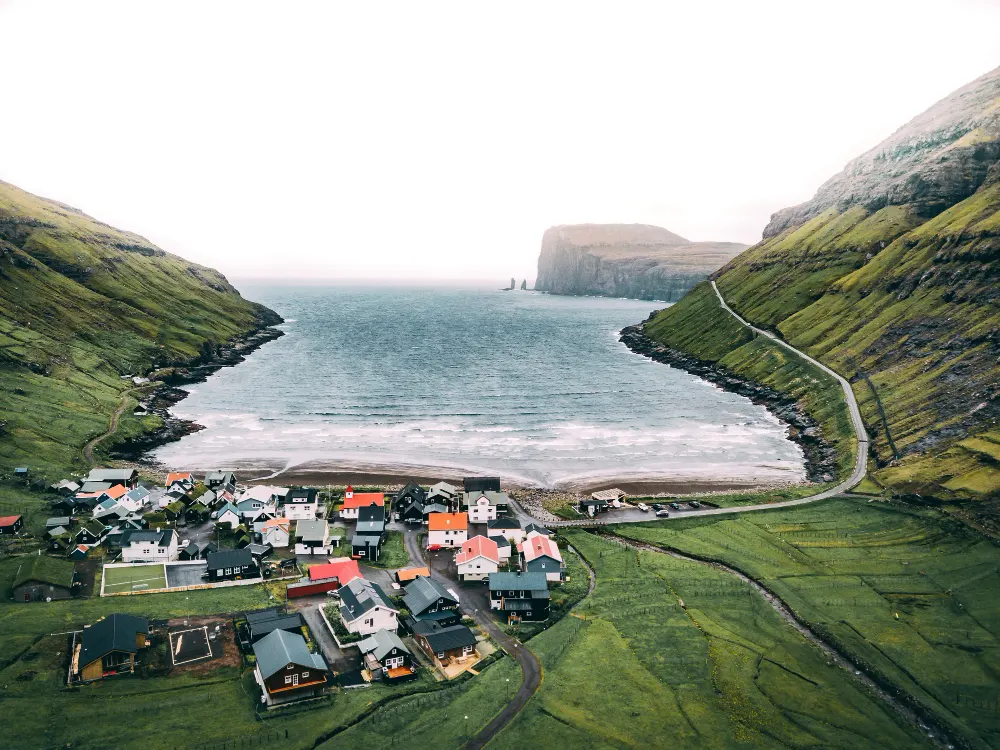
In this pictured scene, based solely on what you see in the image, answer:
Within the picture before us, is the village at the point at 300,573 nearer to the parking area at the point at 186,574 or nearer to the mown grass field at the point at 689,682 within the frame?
the parking area at the point at 186,574

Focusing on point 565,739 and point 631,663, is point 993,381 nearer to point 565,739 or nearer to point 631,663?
point 631,663

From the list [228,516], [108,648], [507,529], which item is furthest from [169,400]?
[108,648]

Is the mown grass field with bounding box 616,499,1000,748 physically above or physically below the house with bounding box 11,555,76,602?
above

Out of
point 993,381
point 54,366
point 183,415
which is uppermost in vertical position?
point 993,381

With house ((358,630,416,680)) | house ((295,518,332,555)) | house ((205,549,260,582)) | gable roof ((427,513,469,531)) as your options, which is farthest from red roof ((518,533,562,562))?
house ((205,549,260,582))

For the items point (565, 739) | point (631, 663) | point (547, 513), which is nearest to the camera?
point (565, 739)

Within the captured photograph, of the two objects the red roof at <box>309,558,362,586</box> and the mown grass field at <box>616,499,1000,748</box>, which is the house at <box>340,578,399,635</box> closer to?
the red roof at <box>309,558,362,586</box>

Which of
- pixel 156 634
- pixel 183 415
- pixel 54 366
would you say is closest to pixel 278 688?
pixel 156 634
